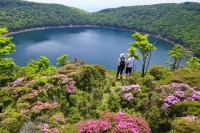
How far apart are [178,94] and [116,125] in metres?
4.55

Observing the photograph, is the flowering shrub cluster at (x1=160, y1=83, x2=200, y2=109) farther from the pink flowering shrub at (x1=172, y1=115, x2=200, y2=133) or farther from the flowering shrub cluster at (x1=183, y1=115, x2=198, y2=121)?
the pink flowering shrub at (x1=172, y1=115, x2=200, y2=133)

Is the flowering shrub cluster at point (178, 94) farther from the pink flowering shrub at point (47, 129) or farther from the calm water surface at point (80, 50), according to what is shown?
the calm water surface at point (80, 50)

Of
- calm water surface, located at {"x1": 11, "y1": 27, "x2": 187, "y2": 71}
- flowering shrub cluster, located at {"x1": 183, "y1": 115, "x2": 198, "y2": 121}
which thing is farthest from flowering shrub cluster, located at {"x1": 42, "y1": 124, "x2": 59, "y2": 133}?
calm water surface, located at {"x1": 11, "y1": 27, "x2": 187, "y2": 71}

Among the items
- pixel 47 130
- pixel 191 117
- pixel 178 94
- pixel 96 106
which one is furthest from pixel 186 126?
A: pixel 47 130

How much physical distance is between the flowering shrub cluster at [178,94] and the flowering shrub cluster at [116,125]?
2320 millimetres

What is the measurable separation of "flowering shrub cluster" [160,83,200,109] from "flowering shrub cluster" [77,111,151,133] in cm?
232

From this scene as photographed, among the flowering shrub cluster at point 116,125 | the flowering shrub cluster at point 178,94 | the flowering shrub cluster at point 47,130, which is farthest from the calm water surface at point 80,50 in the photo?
the flowering shrub cluster at point 47,130

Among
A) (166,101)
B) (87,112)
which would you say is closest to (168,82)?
(166,101)

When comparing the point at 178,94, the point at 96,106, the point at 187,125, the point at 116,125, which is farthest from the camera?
the point at 96,106

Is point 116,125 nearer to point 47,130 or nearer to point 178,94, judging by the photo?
point 47,130

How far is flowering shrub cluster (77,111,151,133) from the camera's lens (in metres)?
11.5

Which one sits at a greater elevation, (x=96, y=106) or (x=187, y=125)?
(x=187, y=125)

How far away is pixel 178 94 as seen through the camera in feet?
45.8

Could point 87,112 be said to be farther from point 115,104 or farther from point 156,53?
point 156,53
